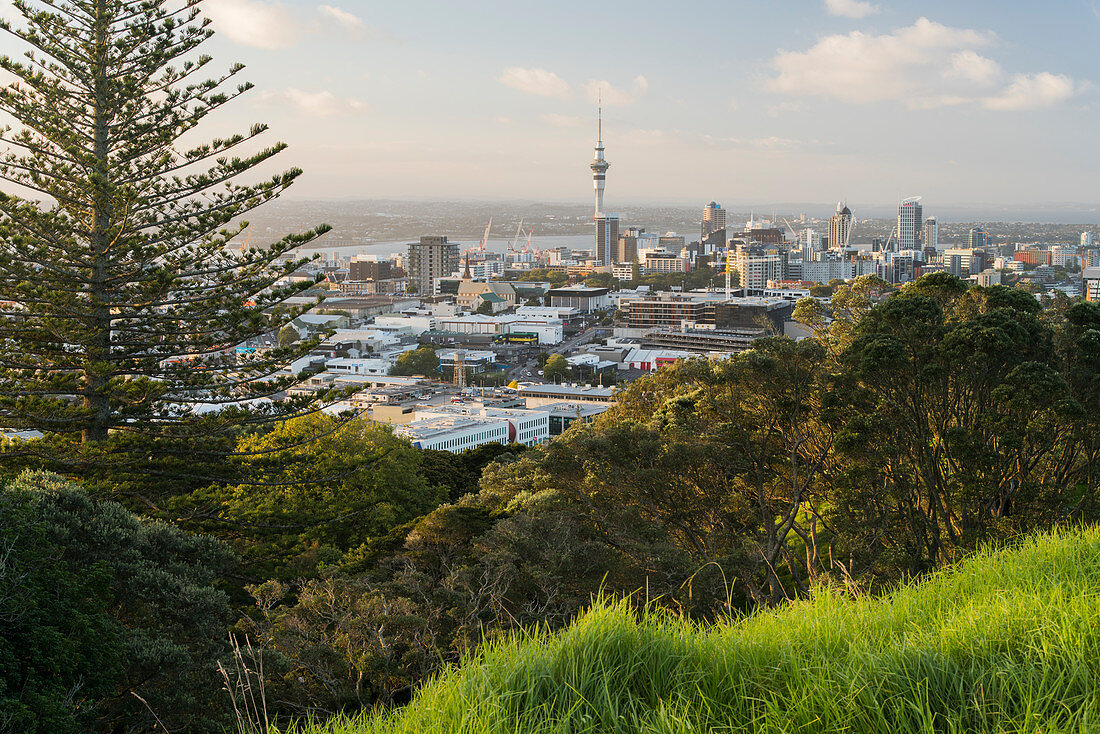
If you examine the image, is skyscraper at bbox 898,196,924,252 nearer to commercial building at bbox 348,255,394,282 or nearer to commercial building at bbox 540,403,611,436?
commercial building at bbox 348,255,394,282

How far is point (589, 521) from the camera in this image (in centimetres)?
869

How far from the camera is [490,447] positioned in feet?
58.0

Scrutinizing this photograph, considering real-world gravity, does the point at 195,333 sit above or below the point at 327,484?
above

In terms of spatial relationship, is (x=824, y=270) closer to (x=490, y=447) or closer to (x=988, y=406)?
(x=490, y=447)

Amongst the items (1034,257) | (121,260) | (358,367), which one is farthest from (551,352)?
(1034,257)

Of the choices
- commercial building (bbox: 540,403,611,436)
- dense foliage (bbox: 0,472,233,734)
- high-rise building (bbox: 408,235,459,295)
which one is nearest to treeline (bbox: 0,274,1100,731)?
dense foliage (bbox: 0,472,233,734)

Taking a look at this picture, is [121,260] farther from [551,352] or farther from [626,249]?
[626,249]

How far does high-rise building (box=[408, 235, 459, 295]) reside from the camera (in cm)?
10169

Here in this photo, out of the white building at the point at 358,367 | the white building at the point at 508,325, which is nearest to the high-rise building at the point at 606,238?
the white building at the point at 508,325

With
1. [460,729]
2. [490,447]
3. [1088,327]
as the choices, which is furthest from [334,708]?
[490,447]

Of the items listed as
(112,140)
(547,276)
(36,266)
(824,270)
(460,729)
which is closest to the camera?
(460,729)

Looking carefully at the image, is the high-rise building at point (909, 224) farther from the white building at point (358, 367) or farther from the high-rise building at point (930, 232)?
the white building at point (358, 367)

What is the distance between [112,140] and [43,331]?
2.22m

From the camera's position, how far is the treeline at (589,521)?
182 inches
